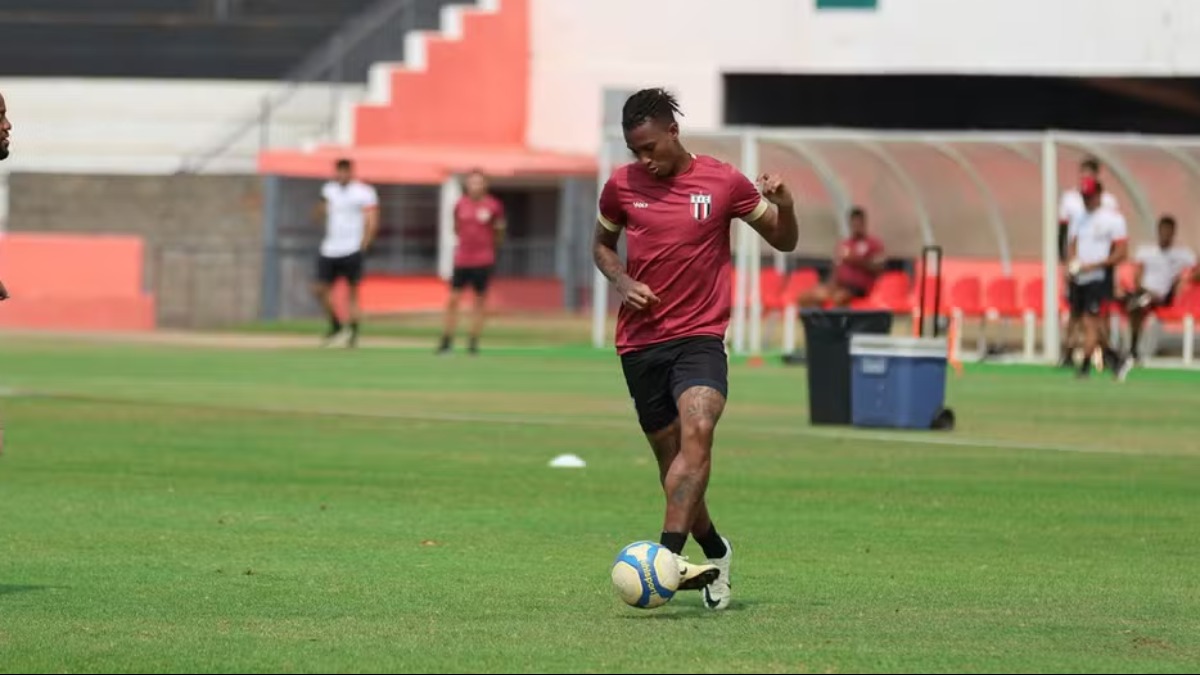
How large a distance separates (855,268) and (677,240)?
73.8 feet

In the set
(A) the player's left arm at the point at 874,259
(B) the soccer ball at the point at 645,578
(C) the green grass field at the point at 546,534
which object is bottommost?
(C) the green grass field at the point at 546,534

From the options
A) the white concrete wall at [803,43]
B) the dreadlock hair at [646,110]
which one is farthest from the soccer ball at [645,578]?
the white concrete wall at [803,43]

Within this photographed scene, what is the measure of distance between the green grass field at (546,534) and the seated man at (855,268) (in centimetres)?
659

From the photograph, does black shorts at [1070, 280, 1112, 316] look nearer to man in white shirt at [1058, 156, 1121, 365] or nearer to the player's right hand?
man in white shirt at [1058, 156, 1121, 365]

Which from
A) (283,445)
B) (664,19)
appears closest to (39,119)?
(664,19)

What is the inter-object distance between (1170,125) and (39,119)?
2135cm

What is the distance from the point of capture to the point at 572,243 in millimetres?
49281

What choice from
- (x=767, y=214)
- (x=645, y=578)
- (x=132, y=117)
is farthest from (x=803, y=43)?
(x=645, y=578)

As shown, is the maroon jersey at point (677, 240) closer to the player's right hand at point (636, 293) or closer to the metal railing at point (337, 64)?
the player's right hand at point (636, 293)

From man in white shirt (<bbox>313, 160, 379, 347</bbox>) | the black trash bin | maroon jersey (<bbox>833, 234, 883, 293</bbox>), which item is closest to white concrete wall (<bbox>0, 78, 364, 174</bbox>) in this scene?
man in white shirt (<bbox>313, 160, 379, 347</bbox>)

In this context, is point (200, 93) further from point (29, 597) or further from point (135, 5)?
point (29, 597)

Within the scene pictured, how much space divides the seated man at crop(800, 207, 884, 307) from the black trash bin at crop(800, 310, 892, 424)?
10.6 meters

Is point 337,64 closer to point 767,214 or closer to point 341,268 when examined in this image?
point 341,268

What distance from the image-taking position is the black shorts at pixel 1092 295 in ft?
99.1
